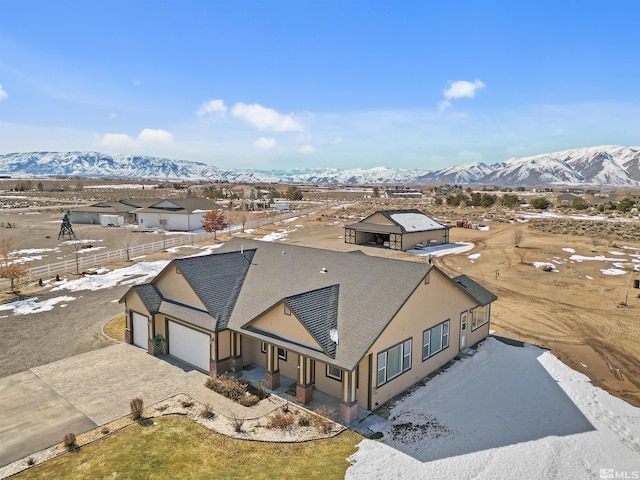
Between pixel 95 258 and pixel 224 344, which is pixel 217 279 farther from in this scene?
pixel 95 258

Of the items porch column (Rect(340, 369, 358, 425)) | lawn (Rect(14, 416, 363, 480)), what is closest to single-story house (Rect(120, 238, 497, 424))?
porch column (Rect(340, 369, 358, 425))

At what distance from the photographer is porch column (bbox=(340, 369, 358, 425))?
14812 mm

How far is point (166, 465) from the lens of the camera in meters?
12.7

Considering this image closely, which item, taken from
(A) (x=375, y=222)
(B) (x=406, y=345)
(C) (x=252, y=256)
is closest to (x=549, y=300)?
(B) (x=406, y=345)

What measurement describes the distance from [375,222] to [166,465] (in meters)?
44.6

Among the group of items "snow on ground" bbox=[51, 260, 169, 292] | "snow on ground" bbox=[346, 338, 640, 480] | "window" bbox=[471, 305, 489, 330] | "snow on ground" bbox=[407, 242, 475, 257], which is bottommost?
"snow on ground" bbox=[346, 338, 640, 480]

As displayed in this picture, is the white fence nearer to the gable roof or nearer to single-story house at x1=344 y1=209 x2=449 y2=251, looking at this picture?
single-story house at x1=344 y1=209 x2=449 y2=251

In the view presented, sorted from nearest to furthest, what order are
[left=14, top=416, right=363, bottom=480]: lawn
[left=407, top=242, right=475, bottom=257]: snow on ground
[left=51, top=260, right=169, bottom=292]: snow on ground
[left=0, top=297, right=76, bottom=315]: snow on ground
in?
[left=14, top=416, right=363, bottom=480]: lawn → [left=0, top=297, right=76, bottom=315]: snow on ground → [left=51, top=260, right=169, bottom=292]: snow on ground → [left=407, top=242, right=475, bottom=257]: snow on ground

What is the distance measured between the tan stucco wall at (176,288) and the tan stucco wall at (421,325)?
8.81 meters

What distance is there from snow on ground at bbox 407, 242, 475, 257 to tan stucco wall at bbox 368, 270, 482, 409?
27675 mm

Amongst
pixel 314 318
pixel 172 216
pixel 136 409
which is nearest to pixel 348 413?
pixel 314 318

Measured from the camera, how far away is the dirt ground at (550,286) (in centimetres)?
2169

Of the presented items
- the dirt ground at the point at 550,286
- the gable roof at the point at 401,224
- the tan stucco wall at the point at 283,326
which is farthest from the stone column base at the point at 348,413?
the gable roof at the point at 401,224

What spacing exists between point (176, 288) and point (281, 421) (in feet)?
30.7
